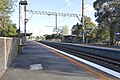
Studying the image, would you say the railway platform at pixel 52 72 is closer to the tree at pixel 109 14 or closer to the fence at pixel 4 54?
the fence at pixel 4 54

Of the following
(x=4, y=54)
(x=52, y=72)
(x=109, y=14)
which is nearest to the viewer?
(x=52, y=72)

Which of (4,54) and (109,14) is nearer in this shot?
(4,54)

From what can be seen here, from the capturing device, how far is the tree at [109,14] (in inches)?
3291

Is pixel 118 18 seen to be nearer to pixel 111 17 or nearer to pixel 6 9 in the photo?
pixel 111 17

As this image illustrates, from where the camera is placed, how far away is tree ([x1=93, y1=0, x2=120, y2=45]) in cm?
8359

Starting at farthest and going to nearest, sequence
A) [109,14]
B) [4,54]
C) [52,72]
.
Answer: [109,14] → [4,54] → [52,72]

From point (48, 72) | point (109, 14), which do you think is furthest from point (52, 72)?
point (109, 14)

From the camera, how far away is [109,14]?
87.2m

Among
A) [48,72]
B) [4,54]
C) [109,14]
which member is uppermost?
[109,14]

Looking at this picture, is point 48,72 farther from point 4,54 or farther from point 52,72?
point 4,54

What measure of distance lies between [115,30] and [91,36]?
3452 cm

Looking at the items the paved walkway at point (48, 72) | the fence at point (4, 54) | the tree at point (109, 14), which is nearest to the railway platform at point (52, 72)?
the paved walkway at point (48, 72)

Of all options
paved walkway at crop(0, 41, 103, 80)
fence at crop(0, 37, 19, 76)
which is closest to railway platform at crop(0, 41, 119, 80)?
paved walkway at crop(0, 41, 103, 80)

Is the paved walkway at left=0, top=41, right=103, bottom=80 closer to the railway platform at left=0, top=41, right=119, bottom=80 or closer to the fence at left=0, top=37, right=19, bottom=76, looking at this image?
the railway platform at left=0, top=41, right=119, bottom=80
